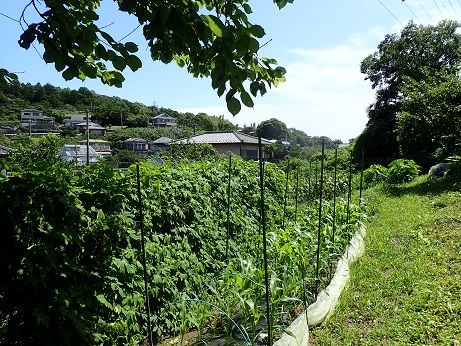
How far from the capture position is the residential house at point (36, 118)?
68.0m

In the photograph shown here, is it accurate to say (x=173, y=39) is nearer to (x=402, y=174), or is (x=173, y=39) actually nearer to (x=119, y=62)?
(x=119, y=62)

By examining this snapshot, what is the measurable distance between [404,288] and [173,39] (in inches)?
159

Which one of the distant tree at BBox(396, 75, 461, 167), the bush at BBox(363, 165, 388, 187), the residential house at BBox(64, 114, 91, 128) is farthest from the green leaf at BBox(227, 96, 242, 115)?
the residential house at BBox(64, 114, 91, 128)

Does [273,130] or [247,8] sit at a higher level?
[273,130]

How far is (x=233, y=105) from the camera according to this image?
1.86m

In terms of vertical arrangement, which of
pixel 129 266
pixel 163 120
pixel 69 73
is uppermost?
pixel 163 120

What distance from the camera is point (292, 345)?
2.91 meters

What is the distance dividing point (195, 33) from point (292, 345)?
7.96 feet

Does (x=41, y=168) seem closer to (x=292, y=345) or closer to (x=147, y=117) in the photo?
(x=292, y=345)

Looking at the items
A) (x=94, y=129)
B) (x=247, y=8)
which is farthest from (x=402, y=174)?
(x=94, y=129)

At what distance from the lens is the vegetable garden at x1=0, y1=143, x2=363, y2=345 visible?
2.79 meters

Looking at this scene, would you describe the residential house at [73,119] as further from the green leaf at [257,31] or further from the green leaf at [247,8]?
the green leaf at [257,31]

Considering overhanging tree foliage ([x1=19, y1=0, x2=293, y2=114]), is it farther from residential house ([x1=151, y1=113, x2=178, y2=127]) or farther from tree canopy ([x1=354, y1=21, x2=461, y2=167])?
residential house ([x1=151, y1=113, x2=178, y2=127])

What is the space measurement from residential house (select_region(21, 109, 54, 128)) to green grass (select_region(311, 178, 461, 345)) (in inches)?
2811
